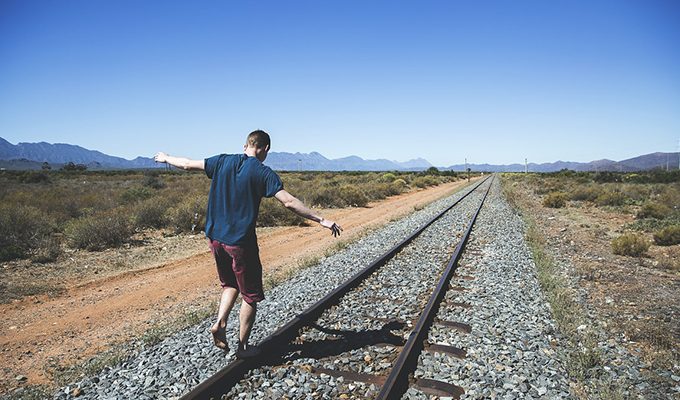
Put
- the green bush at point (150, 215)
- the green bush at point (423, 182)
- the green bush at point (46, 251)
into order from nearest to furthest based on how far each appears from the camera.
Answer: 1. the green bush at point (46, 251)
2. the green bush at point (150, 215)
3. the green bush at point (423, 182)

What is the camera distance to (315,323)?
17.0ft

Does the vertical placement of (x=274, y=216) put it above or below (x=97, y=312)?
above

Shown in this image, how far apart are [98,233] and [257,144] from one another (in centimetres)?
983

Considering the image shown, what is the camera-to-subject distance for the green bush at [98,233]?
11211 mm

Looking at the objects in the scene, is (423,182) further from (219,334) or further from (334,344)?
(219,334)

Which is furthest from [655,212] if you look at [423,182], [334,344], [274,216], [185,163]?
[423,182]

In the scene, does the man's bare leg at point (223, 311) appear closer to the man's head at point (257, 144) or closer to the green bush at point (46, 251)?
the man's head at point (257, 144)

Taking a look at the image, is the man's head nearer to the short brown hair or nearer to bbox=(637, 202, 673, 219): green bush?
the short brown hair

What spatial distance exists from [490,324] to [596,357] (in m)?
1.19

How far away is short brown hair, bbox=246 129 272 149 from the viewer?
3807 mm

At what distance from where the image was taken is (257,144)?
3.80 meters

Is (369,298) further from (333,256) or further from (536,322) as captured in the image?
(333,256)

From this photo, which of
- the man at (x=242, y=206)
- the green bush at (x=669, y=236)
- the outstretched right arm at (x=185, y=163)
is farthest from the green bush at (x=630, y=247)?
the outstretched right arm at (x=185, y=163)

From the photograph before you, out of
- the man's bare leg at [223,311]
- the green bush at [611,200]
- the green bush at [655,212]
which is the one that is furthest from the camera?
the green bush at [611,200]
